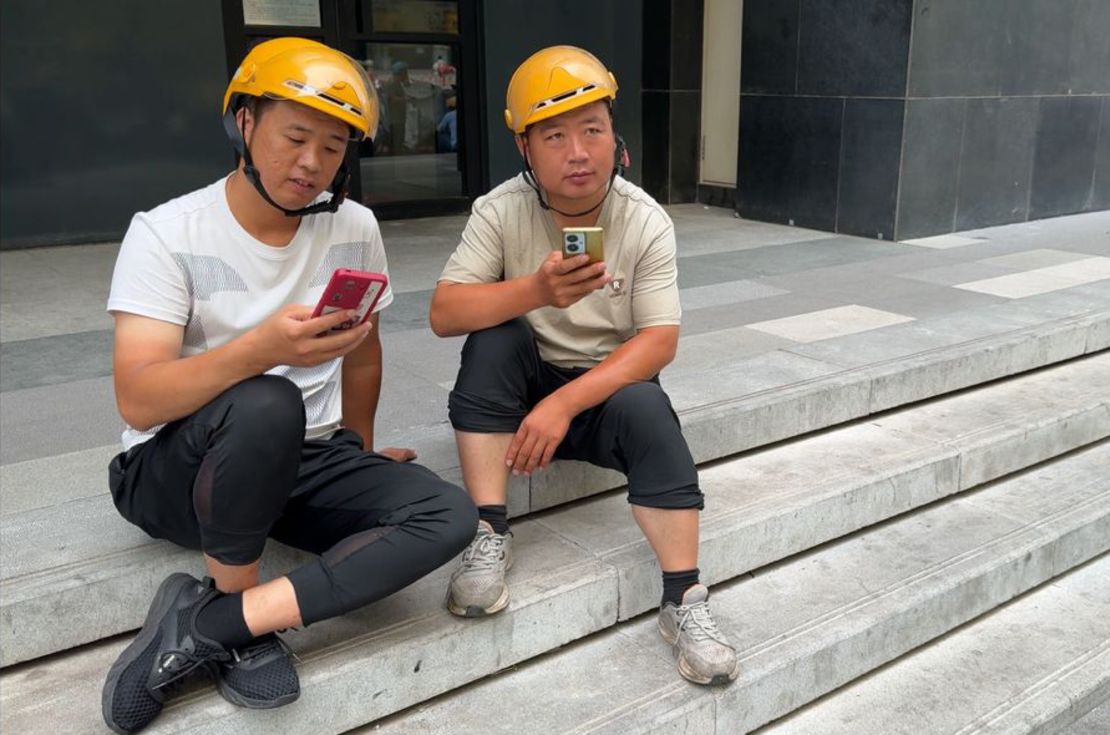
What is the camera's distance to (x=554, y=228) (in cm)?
282

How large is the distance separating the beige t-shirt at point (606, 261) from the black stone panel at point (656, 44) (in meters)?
7.34

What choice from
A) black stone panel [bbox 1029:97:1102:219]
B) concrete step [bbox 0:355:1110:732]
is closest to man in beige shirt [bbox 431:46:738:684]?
concrete step [bbox 0:355:1110:732]

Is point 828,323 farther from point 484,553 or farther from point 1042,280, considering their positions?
point 484,553

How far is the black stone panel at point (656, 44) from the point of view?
31.6ft

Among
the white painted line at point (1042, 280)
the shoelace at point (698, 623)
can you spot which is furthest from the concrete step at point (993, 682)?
the white painted line at point (1042, 280)

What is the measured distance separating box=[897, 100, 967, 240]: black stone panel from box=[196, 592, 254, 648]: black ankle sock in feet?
22.2

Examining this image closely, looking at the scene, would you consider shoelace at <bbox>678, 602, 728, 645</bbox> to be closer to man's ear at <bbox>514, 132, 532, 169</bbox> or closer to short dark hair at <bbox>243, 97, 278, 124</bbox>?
man's ear at <bbox>514, 132, 532, 169</bbox>

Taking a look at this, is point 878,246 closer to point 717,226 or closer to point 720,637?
point 717,226

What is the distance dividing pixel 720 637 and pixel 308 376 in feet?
3.98

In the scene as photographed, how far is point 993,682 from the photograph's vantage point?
298 cm

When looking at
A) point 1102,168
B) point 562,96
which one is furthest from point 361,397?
point 1102,168

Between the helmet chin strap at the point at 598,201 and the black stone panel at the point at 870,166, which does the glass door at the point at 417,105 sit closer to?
the black stone panel at the point at 870,166

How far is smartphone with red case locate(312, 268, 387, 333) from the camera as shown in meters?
1.97

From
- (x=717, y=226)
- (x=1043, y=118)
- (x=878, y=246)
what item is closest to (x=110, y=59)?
(x=717, y=226)
